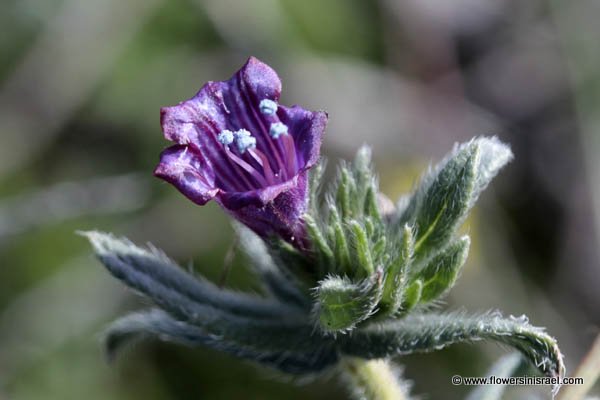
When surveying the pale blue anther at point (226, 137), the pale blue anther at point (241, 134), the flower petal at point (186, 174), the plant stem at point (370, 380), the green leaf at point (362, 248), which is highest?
the pale blue anther at point (241, 134)

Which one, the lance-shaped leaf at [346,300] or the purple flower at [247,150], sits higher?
the purple flower at [247,150]

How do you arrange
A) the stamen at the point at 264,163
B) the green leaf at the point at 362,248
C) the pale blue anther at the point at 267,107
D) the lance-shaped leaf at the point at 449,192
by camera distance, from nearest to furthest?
the green leaf at the point at 362,248
the lance-shaped leaf at the point at 449,192
the pale blue anther at the point at 267,107
the stamen at the point at 264,163

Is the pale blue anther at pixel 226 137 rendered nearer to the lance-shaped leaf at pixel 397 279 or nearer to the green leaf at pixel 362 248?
the green leaf at pixel 362 248

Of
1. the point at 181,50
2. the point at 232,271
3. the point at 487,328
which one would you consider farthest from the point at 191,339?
the point at 181,50

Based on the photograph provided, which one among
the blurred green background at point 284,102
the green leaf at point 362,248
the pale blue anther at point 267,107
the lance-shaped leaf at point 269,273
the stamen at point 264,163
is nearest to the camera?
the green leaf at point 362,248

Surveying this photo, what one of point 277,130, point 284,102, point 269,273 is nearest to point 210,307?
point 269,273

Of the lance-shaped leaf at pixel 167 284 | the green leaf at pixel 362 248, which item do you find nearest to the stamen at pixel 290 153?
the green leaf at pixel 362 248

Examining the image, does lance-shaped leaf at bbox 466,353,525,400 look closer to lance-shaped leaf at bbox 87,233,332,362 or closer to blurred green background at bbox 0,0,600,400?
lance-shaped leaf at bbox 87,233,332,362
